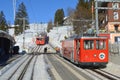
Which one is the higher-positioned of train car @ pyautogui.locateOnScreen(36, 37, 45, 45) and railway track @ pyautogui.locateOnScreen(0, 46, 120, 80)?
train car @ pyautogui.locateOnScreen(36, 37, 45, 45)

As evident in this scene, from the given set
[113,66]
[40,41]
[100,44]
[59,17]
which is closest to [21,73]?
[100,44]

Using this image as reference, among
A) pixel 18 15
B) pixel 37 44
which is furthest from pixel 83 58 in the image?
pixel 18 15

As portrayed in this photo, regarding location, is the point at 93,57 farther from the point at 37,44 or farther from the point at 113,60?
the point at 37,44

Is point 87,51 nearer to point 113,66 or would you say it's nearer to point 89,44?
point 89,44

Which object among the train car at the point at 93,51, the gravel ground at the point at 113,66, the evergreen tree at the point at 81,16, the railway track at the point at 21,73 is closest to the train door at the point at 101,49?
the train car at the point at 93,51

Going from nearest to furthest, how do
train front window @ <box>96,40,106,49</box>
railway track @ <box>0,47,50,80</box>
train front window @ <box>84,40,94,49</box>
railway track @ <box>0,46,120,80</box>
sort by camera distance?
railway track @ <box>0,46,120,80</box>, railway track @ <box>0,47,50,80</box>, train front window @ <box>84,40,94,49</box>, train front window @ <box>96,40,106,49</box>

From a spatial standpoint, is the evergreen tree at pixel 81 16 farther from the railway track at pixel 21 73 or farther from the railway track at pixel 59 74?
the railway track at pixel 59 74

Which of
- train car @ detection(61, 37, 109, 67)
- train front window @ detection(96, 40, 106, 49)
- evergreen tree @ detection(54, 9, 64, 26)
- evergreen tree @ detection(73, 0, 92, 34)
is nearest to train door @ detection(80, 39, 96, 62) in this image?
train car @ detection(61, 37, 109, 67)

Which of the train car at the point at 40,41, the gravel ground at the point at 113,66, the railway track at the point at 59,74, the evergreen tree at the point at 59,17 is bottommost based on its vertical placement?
the railway track at the point at 59,74

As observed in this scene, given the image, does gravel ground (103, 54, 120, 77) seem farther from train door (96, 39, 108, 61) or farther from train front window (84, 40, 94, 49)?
train front window (84, 40, 94, 49)

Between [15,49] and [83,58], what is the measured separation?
158ft

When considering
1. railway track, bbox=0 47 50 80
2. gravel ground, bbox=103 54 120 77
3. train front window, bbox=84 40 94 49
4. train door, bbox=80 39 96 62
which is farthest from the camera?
train front window, bbox=84 40 94 49

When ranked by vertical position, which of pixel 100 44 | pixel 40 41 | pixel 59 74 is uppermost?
pixel 40 41

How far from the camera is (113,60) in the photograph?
3509 centimetres
